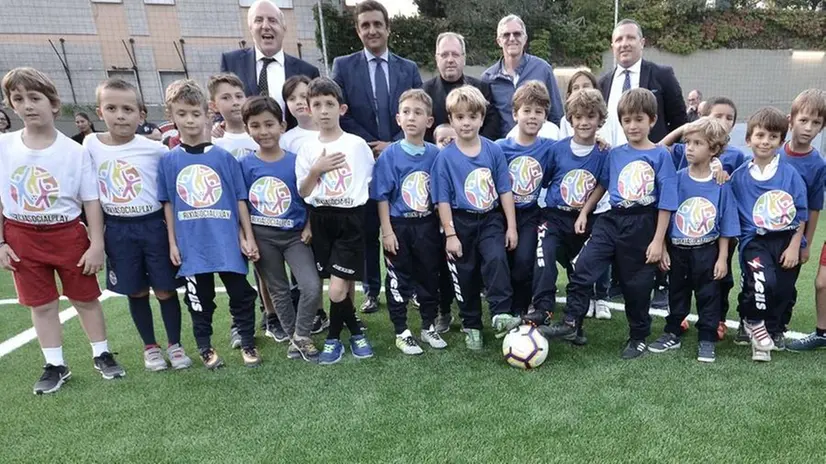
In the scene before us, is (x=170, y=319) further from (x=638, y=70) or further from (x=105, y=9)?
(x=105, y=9)

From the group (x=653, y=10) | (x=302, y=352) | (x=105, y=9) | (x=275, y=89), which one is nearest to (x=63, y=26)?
(x=105, y=9)

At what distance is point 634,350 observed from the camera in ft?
9.84

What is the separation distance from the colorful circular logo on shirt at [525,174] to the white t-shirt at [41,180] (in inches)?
98.5

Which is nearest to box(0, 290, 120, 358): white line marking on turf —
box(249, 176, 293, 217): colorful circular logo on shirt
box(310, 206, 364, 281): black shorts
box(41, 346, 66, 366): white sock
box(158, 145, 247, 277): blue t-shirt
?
box(41, 346, 66, 366): white sock

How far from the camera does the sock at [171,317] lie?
10.0 ft

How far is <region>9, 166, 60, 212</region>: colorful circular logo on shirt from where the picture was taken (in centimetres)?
261

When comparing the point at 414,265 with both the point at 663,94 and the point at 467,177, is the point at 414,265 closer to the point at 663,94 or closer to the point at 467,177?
the point at 467,177

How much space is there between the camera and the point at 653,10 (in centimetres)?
1920

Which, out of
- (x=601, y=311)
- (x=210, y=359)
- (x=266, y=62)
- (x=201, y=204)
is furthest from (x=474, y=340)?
(x=266, y=62)

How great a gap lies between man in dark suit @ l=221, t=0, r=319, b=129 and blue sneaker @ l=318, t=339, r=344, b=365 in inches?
62.4

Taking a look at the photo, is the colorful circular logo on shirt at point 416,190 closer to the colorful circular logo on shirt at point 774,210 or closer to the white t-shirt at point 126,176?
the white t-shirt at point 126,176

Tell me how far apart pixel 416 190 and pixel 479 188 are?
0.39 meters

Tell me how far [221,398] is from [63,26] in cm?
1683

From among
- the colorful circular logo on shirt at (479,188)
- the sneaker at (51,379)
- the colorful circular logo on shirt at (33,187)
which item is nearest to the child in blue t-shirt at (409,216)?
the colorful circular logo on shirt at (479,188)
